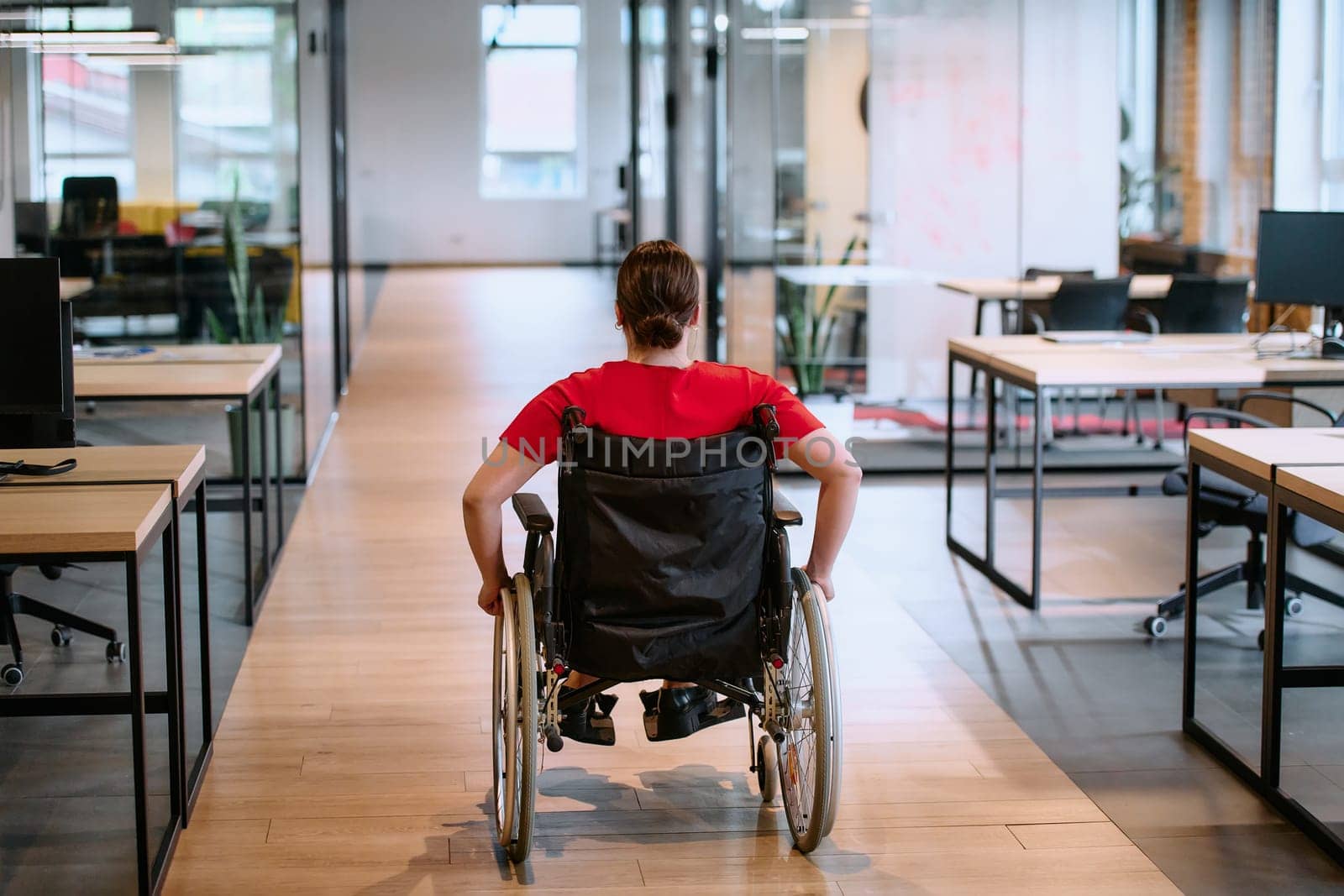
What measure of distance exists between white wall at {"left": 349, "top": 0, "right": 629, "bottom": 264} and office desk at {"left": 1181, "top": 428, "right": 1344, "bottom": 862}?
15831 mm

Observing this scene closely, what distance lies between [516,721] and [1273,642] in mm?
1590

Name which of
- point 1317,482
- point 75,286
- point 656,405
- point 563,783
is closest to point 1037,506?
point 1317,482

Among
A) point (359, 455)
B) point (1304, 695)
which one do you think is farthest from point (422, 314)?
point (1304, 695)

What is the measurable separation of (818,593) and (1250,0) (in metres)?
5.57

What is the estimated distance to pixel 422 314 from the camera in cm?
1370

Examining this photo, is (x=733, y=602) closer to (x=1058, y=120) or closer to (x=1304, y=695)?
(x=1304, y=695)

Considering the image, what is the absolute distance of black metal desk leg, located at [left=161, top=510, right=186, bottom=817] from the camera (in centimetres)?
293

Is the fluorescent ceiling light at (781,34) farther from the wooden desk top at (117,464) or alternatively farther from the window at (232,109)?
the wooden desk top at (117,464)

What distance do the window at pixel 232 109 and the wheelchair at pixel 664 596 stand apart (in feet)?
14.4

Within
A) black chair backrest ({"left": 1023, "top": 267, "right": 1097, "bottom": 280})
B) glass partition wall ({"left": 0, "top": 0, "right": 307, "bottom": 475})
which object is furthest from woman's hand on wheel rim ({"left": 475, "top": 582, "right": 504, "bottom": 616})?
black chair backrest ({"left": 1023, "top": 267, "right": 1097, "bottom": 280})

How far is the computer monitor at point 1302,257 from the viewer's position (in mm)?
→ 4957

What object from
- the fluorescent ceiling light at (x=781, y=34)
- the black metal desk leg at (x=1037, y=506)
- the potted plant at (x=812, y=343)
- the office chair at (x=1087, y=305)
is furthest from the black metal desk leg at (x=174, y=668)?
the fluorescent ceiling light at (x=781, y=34)

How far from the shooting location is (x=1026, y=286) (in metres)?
7.02

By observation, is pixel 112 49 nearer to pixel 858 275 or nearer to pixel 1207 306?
pixel 858 275
